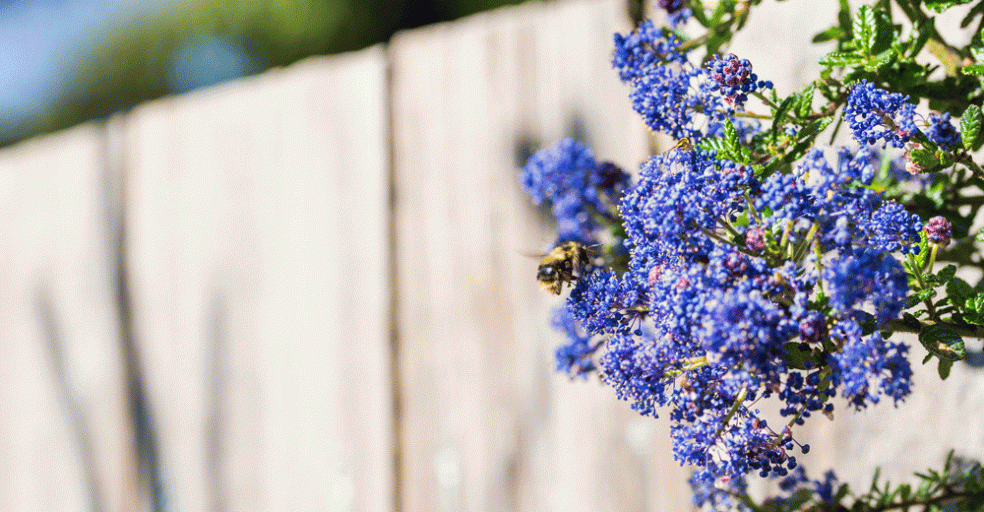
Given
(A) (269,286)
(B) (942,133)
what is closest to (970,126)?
(B) (942,133)

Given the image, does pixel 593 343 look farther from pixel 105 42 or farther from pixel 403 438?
pixel 105 42

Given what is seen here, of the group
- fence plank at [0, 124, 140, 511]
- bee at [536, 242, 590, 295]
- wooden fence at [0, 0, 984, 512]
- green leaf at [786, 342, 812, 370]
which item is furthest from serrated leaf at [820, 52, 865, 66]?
fence plank at [0, 124, 140, 511]

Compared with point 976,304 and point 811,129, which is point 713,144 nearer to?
point 811,129

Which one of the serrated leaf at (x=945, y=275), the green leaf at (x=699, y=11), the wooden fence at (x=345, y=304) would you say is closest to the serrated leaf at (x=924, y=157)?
the serrated leaf at (x=945, y=275)

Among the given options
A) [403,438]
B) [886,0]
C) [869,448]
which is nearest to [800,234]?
[886,0]

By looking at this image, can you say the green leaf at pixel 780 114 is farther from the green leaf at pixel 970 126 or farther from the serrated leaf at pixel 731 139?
the green leaf at pixel 970 126

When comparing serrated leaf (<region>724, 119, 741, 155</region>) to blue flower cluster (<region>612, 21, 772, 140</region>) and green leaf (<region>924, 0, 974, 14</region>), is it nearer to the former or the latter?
blue flower cluster (<region>612, 21, 772, 140</region>)
